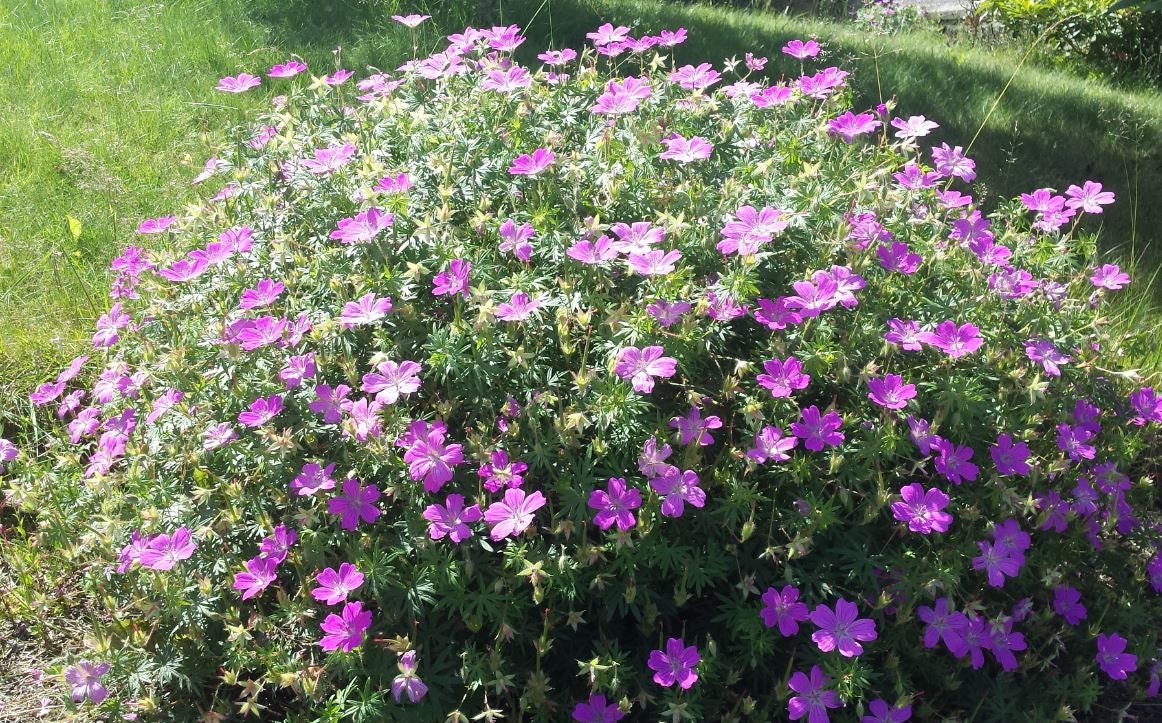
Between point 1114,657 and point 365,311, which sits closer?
point 365,311

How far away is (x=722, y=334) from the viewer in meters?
2.03

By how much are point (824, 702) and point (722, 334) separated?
0.74 m

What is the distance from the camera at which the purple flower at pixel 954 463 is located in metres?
1.98

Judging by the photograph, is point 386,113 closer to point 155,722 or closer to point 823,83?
point 823,83

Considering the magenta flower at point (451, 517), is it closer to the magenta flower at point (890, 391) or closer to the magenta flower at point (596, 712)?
the magenta flower at point (596, 712)

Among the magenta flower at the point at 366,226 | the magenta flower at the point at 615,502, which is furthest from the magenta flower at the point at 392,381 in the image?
the magenta flower at the point at 615,502

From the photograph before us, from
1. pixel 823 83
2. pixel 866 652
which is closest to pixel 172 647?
pixel 866 652

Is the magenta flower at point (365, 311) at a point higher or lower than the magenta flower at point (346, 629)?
higher

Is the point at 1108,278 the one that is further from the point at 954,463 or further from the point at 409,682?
the point at 409,682

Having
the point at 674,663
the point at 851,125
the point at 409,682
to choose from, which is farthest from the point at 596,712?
the point at 851,125

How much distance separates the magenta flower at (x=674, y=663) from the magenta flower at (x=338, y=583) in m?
0.57

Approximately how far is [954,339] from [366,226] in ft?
4.05

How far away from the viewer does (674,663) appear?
6.12 feet

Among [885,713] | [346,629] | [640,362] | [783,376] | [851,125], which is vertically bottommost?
[885,713]
